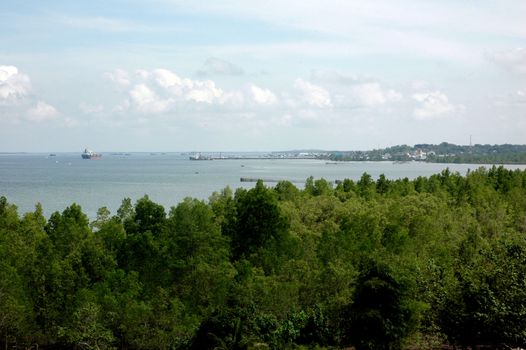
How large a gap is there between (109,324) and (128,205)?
22.4 metres

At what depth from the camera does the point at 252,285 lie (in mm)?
30203

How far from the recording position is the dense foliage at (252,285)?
26297mm

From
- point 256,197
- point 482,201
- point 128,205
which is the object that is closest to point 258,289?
point 256,197

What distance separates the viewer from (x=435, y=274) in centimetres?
2972

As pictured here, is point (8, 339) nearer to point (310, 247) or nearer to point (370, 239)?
point (310, 247)

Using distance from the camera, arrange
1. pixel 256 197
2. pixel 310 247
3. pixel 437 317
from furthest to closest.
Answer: pixel 256 197
pixel 310 247
pixel 437 317

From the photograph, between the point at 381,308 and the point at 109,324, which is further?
the point at 109,324

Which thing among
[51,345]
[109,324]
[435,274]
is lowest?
[51,345]

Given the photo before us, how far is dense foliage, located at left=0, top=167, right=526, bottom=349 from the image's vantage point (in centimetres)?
2630

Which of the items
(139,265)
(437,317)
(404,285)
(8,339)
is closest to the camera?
(404,285)

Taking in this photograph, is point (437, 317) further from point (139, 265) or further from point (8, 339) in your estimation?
point (8, 339)

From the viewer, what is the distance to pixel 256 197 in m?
44.9

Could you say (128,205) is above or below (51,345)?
above

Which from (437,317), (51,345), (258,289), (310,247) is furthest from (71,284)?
(437,317)
